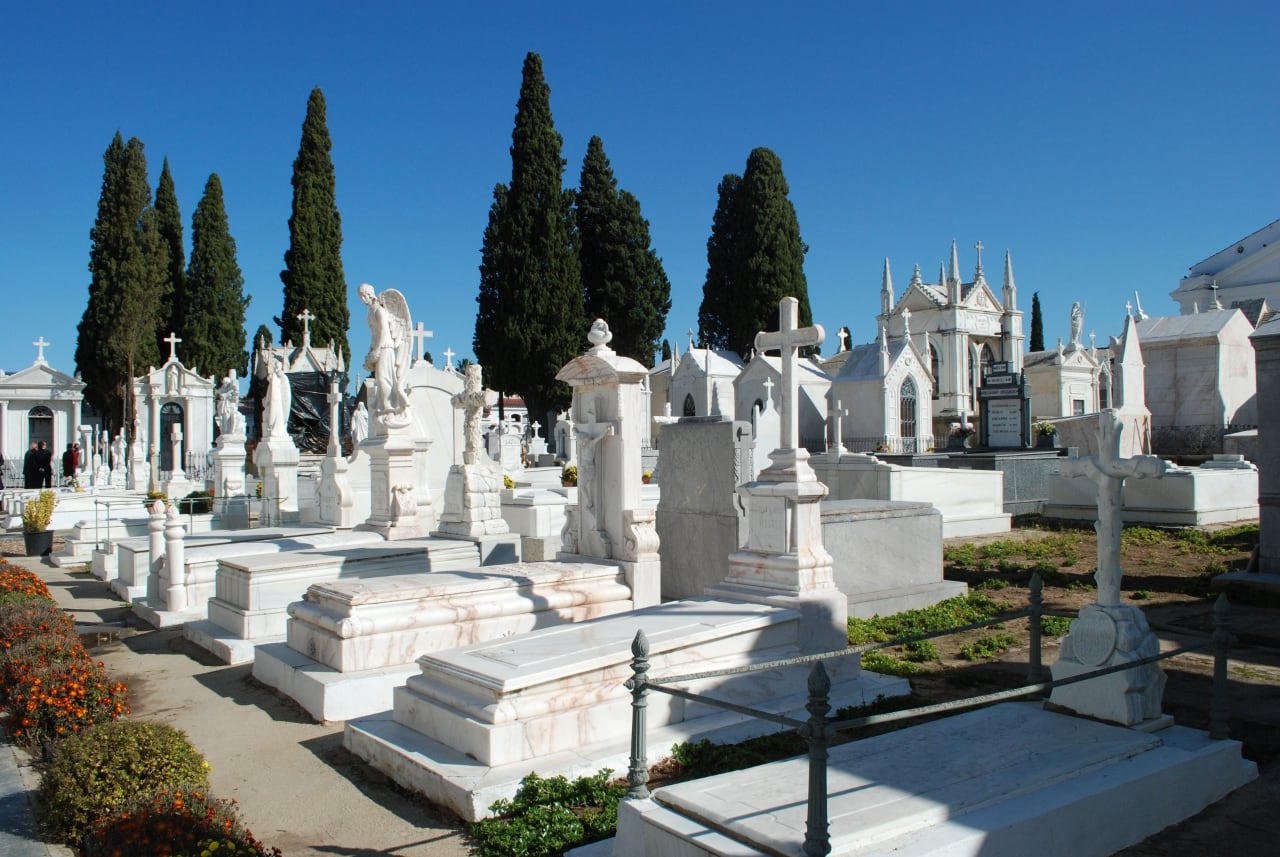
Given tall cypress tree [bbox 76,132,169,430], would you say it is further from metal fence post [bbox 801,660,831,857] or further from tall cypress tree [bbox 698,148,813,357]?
metal fence post [bbox 801,660,831,857]

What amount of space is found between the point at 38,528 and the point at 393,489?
9.33m

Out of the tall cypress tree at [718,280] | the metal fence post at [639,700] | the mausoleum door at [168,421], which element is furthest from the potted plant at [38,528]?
the tall cypress tree at [718,280]

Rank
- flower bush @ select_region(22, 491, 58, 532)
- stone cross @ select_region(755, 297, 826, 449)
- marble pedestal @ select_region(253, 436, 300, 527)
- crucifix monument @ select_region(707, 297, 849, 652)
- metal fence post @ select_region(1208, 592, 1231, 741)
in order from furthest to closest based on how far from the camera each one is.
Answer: flower bush @ select_region(22, 491, 58, 532)
marble pedestal @ select_region(253, 436, 300, 527)
stone cross @ select_region(755, 297, 826, 449)
crucifix monument @ select_region(707, 297, 849, 652)
metal fence post @ select_region(1208, 592, 1231, 741)

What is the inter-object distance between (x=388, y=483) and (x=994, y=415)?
19789 mm

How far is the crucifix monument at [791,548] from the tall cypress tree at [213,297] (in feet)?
139

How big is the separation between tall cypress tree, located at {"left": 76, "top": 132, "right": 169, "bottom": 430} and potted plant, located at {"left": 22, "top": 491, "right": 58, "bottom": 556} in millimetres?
24024

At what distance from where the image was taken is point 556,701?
4.79 metres

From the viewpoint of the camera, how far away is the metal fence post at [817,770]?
9.45 feet

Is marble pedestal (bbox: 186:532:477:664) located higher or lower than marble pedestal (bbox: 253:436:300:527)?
lower

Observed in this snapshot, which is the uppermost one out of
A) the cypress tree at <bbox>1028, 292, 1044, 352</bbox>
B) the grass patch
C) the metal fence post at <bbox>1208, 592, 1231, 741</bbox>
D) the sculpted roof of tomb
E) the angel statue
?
the cypress tree at <bbox>1028, 292, 1044, 352</bbox>

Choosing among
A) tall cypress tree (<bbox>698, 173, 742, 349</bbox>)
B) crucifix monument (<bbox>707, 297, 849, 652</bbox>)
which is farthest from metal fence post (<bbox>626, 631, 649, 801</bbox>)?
tall cypress tree (<bbox>698, 173, 742, 349</bbox>)

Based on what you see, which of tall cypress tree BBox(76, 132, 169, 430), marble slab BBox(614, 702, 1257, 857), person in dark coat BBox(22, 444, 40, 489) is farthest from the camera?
tall cypress tree BBox(76, 132, 169, 430)

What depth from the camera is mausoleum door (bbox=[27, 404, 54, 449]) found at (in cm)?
3950

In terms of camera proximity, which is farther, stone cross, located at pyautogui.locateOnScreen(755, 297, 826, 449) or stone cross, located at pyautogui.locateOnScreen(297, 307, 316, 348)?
stone cross, located at pyautogui.locateOnScreen(297, 307, 316, 348)
